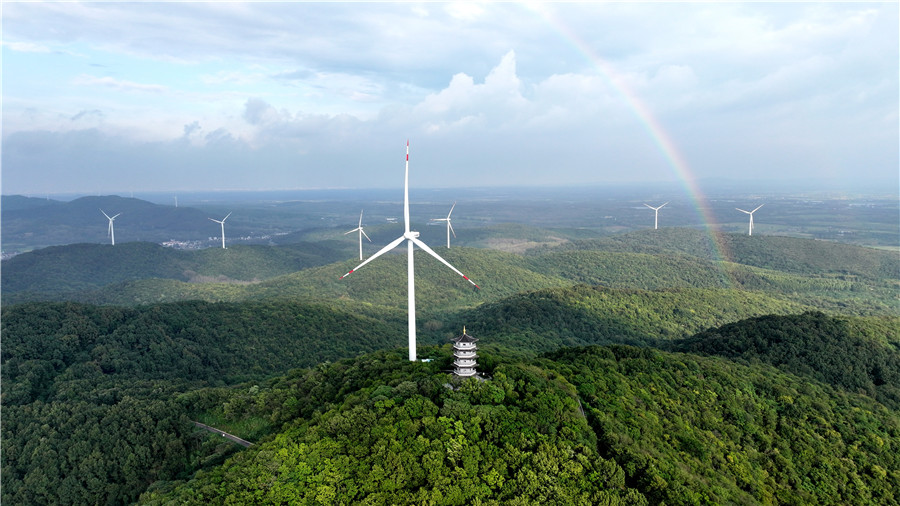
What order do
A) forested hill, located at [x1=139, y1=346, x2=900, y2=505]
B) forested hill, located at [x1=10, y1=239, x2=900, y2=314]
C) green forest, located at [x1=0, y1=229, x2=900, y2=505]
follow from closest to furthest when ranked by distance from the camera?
1. forested hill, located at [x1=139, y1=346, x2=900, y2=505]
2. green forest, located at [x1=0, y1=229, x2=900, y2=505]
3. forested hill, located at [x1=10, y1=239, x2=900, y2=314]

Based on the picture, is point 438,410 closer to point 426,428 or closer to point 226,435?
point 426,428

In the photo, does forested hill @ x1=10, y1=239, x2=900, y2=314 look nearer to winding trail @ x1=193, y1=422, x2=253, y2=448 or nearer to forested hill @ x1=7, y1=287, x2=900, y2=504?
forested hill @ x1=7, y1=287, x2=900, y2=504

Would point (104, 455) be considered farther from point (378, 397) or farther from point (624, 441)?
point (624, 441)

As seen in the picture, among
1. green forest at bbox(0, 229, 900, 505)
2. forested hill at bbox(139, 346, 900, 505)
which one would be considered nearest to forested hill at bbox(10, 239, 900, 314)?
green forest at bbox(0, 229, 900, 505)

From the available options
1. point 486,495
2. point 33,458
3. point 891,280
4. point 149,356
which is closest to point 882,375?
point 486,495

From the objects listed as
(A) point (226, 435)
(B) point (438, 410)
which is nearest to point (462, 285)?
(A) point (226, 435)

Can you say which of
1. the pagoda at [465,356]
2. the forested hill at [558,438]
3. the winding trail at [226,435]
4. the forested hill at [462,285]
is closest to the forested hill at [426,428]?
the forested hill at [558,438]
